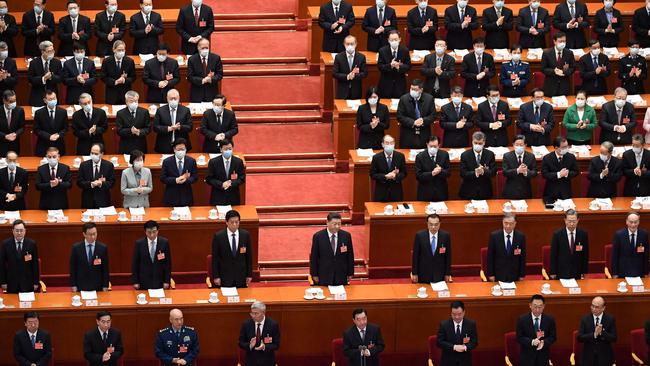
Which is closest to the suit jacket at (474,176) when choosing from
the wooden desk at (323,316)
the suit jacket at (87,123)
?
the wooden desk at (323,316)

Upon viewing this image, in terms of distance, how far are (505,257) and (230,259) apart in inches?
113

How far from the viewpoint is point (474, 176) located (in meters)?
16.1

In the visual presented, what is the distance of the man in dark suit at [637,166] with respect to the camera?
16.2 meters

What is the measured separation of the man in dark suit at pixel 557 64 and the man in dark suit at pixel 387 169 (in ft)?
10.1

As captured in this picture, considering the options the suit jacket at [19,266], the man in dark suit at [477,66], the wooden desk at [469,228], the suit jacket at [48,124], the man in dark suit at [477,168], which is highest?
the man in dark suit at [477,66]

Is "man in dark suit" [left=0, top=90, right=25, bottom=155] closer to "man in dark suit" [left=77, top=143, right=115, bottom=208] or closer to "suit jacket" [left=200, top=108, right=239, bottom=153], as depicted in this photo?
"man in dark suit" [left=77, top=143, right=115, bottom=208]

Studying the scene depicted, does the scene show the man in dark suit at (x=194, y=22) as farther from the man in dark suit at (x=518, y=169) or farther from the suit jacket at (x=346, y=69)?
the man in dark suit at (x=518, y=169)

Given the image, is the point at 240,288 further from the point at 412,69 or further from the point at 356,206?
the point at 412,69

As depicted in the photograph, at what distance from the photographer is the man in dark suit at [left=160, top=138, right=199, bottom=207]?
15656 millimetres

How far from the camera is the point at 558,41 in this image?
710 inches

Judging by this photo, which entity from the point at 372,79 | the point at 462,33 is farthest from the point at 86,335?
the point at 462,33

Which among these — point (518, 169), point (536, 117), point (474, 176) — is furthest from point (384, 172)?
point (536, 117)

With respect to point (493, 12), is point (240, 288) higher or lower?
lower

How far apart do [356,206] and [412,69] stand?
2.47m
